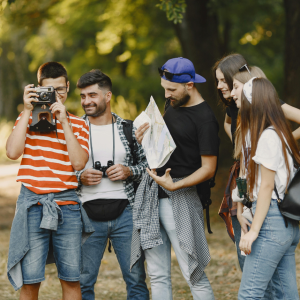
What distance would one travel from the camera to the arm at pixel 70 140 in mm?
2908

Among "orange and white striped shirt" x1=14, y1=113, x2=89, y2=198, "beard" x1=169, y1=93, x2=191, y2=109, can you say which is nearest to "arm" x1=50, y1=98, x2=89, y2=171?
"orange and white striped shirt" x1=14, y1=113, x2=89, y2=198

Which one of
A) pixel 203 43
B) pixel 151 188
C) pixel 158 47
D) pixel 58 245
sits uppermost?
pixel 158 47

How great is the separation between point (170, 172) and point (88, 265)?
1072mm

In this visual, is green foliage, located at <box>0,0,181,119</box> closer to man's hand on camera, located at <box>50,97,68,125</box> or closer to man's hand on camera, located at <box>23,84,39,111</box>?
man's hand on camera, located at <box>23,84,39,111</box>

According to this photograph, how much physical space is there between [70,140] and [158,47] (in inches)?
503

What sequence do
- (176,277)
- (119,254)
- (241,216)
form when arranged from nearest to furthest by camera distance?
1. (241,216)
2. (119,254)
3. (176,277)

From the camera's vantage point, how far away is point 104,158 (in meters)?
3.48

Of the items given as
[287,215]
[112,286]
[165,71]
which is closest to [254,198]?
[287,215]

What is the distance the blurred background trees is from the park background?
0.07ft

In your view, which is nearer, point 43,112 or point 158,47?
point 43,112

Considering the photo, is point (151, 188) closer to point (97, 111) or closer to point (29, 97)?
point (97, 111)

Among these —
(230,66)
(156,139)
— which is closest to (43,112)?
(156,139)

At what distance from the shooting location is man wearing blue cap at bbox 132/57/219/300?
3086 mm

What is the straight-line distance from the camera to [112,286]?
5148mm
